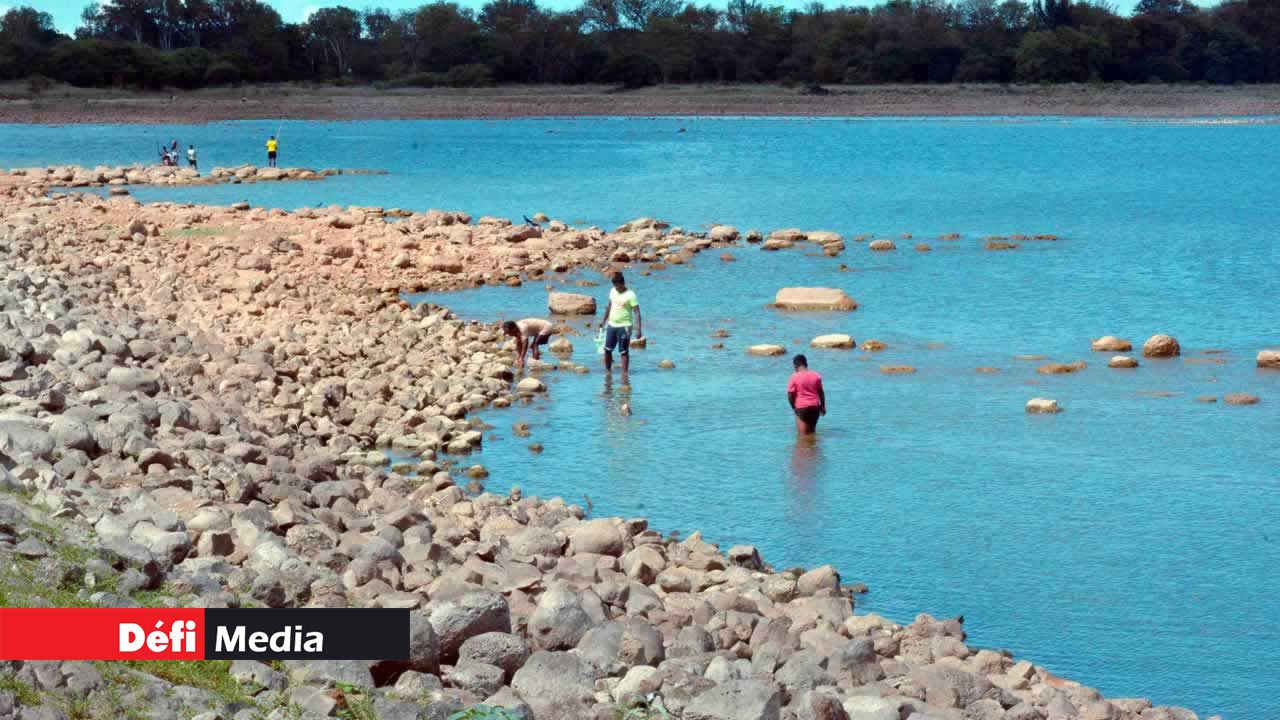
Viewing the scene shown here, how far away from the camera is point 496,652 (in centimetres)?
848

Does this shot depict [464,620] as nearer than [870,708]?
No

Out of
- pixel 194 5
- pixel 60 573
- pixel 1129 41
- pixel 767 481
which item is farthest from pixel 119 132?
pixel 60 573

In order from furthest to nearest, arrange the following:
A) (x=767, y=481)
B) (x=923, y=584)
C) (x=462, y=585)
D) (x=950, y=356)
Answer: (x=950, y=356) < (x=767, y=481) < (x=923, y=584) < (x=462, y=585)

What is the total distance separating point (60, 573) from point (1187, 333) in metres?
22.5

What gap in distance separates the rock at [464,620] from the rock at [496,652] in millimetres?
77

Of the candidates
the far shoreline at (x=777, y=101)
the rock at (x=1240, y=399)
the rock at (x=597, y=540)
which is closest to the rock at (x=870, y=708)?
the rock at (x=597, y=540)

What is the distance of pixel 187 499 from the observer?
11078mm

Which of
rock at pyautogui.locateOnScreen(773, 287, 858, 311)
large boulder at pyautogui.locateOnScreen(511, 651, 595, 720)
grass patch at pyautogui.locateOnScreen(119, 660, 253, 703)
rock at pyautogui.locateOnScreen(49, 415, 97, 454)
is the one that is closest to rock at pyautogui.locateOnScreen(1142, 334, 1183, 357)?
rock at pyautogui.locateOnScreen(773, 287, 858, 311)

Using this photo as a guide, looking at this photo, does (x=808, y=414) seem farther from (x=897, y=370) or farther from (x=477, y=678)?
(x=477, y=678)

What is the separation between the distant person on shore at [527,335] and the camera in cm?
2233

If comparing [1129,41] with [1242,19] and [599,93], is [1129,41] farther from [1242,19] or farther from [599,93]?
[599,93]

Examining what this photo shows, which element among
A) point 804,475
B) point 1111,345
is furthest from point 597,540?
point 1111,345

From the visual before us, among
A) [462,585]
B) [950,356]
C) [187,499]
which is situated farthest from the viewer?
[950,356]

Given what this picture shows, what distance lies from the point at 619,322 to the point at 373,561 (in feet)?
37.3
